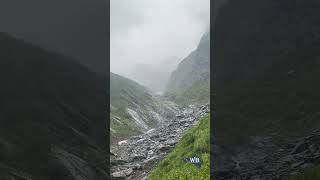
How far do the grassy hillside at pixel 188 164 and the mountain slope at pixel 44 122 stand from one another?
4.83m

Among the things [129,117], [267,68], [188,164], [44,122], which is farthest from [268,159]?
[129,117]

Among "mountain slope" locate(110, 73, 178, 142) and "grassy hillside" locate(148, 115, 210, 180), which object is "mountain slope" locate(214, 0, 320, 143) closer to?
"grassy hillside" locate(148, 115, 210, 180)

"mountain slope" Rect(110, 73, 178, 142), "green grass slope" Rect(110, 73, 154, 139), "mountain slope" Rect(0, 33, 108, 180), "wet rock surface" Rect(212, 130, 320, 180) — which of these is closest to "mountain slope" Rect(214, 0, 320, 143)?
"wet rock surface" Rect(212, 130, 320, 180)

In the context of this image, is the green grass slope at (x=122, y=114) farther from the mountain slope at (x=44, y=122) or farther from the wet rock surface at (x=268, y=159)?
the wet rock surface at (x=268, y=159)

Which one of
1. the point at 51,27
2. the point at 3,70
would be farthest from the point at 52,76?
the point at 51,27

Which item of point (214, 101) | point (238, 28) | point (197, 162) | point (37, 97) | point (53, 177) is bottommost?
point (53, 177)

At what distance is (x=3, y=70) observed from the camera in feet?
148

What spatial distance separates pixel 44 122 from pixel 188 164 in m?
12.1

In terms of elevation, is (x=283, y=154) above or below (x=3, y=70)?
below

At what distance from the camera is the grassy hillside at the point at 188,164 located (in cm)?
3150

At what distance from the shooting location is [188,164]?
33.6 meters

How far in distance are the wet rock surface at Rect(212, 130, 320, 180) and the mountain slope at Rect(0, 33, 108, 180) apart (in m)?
9.58

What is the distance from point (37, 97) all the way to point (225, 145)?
712 inches

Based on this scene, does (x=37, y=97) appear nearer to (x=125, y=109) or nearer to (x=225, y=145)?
(x=225, y=145)
